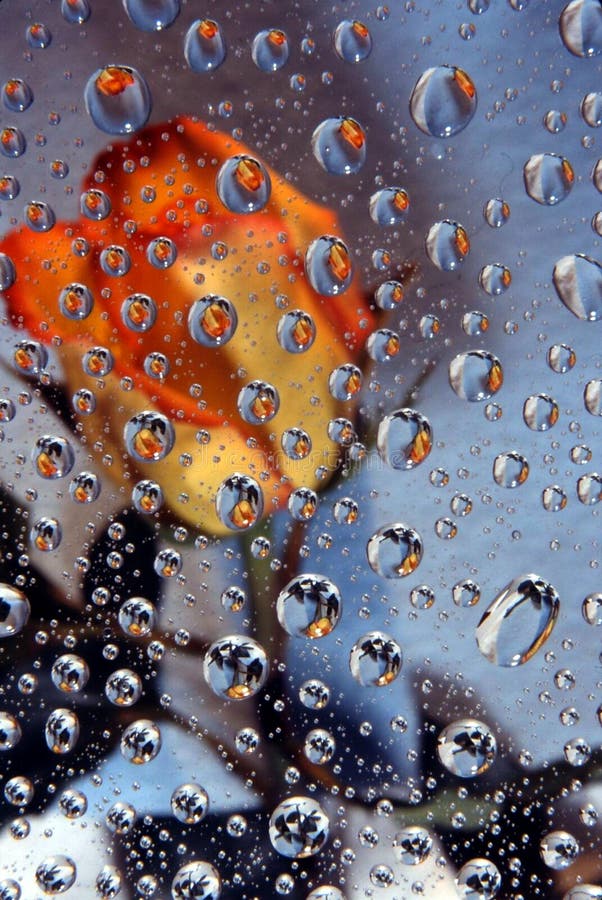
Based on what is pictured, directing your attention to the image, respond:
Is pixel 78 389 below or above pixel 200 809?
above

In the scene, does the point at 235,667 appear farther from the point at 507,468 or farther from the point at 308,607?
the point at 507,468

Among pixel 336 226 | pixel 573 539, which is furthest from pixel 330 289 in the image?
pixel 573 539

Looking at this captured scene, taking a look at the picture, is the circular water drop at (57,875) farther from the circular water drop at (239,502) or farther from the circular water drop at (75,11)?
the circular water drop at (75,11)

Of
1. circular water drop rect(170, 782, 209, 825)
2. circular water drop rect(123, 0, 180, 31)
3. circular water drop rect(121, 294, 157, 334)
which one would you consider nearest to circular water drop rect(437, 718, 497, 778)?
circular water drop rect(170, 782, 209, 825)

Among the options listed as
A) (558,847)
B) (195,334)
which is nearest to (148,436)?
(195,334)

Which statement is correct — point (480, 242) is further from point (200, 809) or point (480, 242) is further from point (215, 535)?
point (200, 809)

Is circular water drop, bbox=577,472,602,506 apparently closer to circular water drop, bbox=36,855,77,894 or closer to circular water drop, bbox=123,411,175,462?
circular water drop, bbox=123,411,175,462
